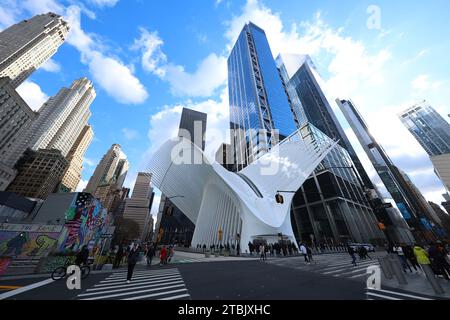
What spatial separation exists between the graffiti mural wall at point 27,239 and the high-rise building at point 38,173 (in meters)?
92.7

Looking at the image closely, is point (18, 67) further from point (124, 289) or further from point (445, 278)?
point (445, 278)

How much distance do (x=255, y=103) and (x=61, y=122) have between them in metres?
124

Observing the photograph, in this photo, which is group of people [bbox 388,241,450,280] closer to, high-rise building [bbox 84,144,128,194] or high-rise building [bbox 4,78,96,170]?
high-rise building [bbox 4,78,96,170]

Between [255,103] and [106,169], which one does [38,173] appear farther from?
[255,103]

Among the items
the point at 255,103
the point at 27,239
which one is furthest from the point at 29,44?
the point at 27,239

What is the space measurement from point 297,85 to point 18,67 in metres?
142

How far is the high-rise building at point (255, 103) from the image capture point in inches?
2808

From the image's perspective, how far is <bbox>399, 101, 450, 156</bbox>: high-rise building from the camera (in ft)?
287

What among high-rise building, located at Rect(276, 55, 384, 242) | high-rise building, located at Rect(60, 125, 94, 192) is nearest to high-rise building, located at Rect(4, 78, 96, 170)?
high-rise building, located at Rect(60, 125, 94, 192)

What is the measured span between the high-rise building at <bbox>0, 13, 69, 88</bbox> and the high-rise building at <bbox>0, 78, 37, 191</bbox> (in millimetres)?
13158

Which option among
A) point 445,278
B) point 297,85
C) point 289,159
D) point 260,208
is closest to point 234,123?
point 297,85

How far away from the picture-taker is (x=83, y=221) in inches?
801

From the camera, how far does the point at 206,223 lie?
37.9 meters

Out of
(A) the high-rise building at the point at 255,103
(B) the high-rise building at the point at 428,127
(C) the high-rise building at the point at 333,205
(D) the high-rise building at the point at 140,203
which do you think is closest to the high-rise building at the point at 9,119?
(D) the high-rise building at the point at 140,203
